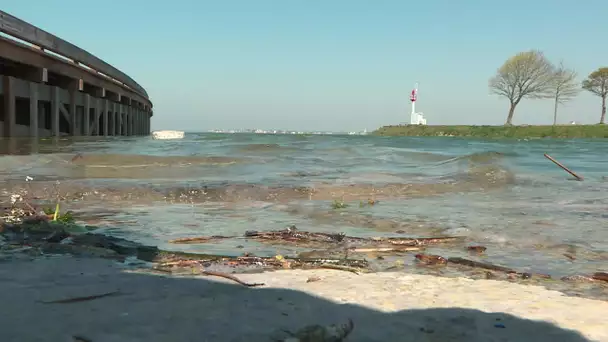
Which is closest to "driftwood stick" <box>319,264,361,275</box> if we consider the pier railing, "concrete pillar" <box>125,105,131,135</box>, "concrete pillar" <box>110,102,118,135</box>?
the pier railing

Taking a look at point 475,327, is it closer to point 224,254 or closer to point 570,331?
point 570,331

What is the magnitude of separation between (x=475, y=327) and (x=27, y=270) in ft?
7.16

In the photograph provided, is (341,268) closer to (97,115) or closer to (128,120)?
(97,115)

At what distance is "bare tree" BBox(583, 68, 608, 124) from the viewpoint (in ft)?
200

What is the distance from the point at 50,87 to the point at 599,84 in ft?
209

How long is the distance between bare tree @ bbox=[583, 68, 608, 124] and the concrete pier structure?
186ft

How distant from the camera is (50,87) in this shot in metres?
17.5

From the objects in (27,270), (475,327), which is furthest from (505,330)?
(27,270)

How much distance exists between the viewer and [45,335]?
5.50 feet

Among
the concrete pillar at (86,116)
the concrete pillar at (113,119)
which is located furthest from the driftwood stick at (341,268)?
the concrete pillar at (113,119)

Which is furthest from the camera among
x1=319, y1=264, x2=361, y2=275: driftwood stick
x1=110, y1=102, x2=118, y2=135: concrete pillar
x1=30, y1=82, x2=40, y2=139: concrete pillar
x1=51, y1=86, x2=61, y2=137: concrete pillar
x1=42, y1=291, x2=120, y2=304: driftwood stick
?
x1=110, y1=102, x2=118, y2=135: concrete pillar

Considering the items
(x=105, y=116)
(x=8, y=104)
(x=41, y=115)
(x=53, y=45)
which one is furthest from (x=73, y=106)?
(x=8, y=104)

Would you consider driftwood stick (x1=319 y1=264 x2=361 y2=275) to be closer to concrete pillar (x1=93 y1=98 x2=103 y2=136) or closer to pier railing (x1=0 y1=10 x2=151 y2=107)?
pier railing (x1=0 y1=10 x2=151 y2=107)

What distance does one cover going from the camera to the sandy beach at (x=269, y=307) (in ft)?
5.95
